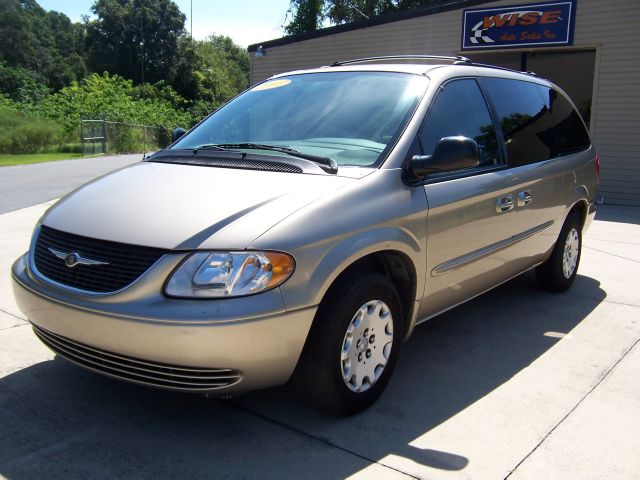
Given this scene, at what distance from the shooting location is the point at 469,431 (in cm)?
316

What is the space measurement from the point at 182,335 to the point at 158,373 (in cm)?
28

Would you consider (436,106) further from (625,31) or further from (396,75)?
(625,31)

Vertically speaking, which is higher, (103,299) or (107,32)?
(107,32)

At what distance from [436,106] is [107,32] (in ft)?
210

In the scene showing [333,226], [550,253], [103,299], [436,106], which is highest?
[436,106]

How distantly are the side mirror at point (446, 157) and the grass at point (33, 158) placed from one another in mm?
20117

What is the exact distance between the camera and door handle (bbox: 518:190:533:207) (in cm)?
437

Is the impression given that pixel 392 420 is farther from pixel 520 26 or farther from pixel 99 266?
pixel 520 26

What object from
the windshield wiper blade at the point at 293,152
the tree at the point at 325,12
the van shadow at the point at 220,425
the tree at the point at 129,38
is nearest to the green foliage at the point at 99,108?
the tree at the point at 325,12

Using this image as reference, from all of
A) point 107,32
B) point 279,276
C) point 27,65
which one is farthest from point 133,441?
point 27,65

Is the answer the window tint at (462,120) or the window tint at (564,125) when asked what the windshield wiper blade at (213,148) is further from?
the window tint at (564,125)

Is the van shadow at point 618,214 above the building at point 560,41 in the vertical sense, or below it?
below

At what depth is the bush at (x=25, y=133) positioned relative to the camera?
2510cm

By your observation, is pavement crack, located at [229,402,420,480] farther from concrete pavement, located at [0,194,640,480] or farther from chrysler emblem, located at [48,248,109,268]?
chrysler emblem, located at [48,248,109,268]
